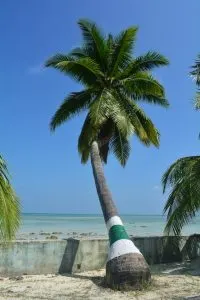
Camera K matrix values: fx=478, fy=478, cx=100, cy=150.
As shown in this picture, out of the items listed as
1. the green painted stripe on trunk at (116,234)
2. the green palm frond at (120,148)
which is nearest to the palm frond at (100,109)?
the green palm frond at (120,148)

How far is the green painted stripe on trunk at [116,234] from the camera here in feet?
50.8

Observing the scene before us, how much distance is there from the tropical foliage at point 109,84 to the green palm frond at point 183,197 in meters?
1.95

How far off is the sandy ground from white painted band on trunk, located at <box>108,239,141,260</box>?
3.16 feet

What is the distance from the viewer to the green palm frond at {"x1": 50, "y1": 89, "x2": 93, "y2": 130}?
2012 cm

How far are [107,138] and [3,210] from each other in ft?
33.2

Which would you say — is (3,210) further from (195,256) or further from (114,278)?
(195,256)

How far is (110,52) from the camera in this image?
20109 mm

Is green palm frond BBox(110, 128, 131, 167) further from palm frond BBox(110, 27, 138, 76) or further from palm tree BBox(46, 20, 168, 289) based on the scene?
palm frond BBox(110, 27, 138, 76)

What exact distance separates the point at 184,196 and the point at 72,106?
19.6 feet

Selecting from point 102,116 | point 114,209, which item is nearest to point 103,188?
point 114,209

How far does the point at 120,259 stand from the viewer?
14.6 m

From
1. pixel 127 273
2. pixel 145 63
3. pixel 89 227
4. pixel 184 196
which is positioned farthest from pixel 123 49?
pixel 89 227

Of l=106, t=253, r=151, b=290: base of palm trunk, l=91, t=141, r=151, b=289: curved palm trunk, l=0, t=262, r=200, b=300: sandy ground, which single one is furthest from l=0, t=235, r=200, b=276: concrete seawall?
l=106, t=253, r=151, b=290: base of palm trunk

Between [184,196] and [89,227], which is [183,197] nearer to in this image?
[184,196]
